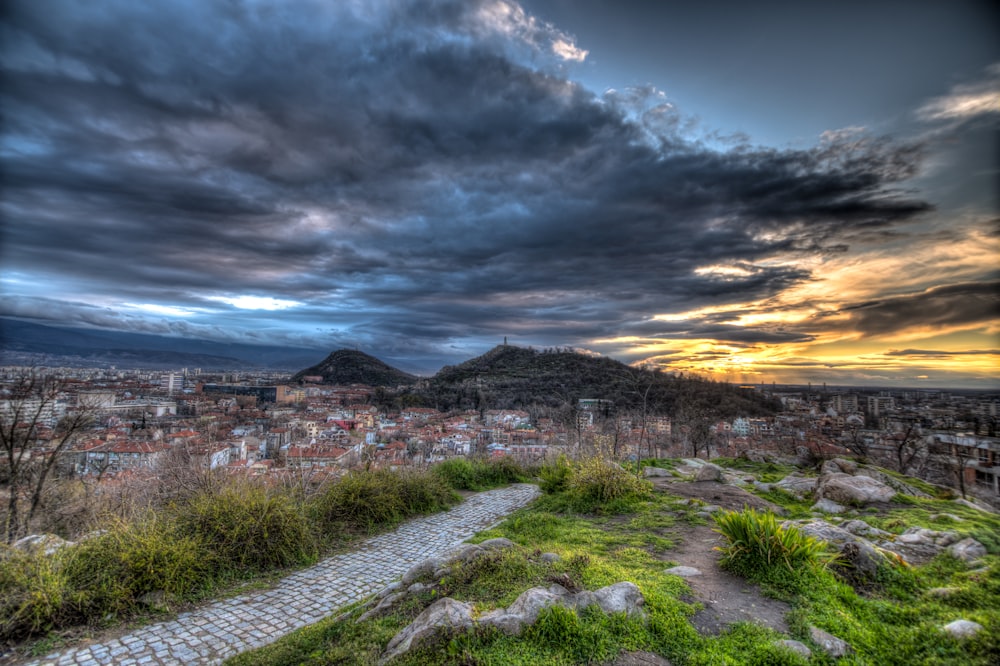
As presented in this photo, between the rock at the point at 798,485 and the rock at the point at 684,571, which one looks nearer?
the rock at the point at 684,571

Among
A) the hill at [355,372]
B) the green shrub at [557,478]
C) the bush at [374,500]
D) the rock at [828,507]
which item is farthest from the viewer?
the hill at [355,372]

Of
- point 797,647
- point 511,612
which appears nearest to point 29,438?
point 511,612

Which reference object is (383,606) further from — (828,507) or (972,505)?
(972,505)

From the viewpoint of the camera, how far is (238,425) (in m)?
17.9

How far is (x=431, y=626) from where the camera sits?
10.4 ft

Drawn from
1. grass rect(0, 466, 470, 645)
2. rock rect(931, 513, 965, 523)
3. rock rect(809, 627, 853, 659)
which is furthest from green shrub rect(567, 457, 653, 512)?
rock rect(809, 627, 853, 659)

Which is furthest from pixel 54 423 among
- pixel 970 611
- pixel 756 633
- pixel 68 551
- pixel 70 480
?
pixel 970 611

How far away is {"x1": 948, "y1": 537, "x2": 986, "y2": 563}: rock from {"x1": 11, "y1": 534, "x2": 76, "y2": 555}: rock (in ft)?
33.2

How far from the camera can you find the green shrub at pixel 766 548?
163 inches

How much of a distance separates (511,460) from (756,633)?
403 inches

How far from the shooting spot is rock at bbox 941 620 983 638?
285 centimetres

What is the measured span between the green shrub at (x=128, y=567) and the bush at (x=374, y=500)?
220 centimetres

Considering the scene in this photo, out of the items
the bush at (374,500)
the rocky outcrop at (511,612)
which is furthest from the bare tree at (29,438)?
the rocky outcrop at (511,612)

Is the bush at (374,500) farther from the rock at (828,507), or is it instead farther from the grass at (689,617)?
the rock at (828,507)
